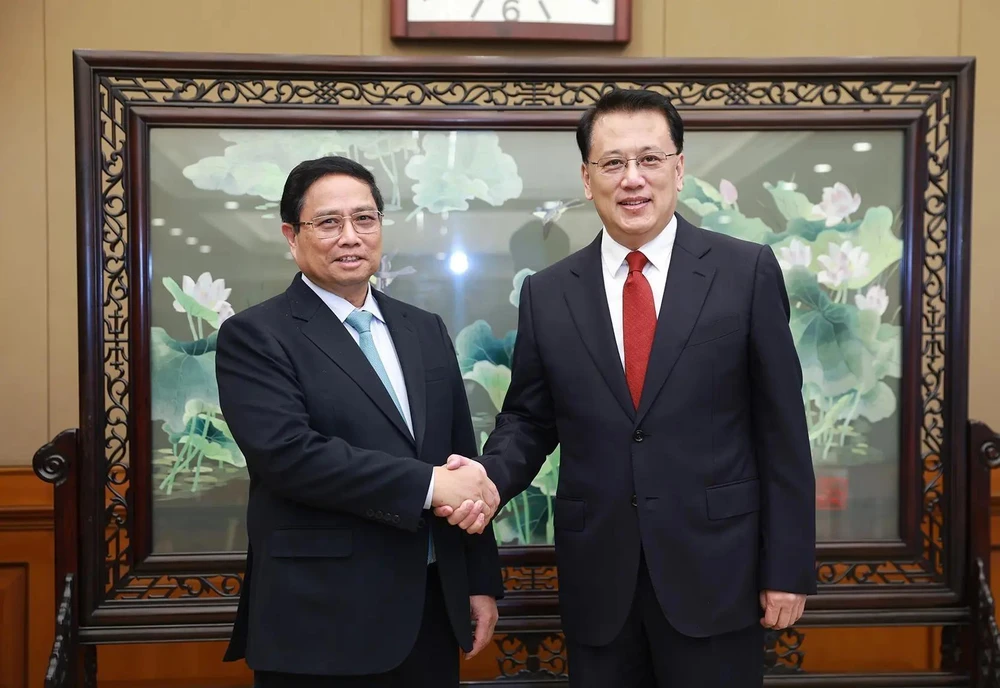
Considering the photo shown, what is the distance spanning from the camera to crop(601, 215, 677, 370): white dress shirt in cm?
170

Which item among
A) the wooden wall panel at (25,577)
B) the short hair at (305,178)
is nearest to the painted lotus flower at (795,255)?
the short hair at (305,178)

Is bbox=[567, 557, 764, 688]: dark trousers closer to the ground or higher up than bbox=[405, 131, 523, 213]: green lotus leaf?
closer to the ground

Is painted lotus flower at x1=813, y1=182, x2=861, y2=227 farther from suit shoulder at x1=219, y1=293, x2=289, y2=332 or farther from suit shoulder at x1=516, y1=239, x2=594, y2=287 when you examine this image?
suit shoulder at x1=219, y1=293, x2=289, y2=332

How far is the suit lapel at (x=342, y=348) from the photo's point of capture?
162 centimetres

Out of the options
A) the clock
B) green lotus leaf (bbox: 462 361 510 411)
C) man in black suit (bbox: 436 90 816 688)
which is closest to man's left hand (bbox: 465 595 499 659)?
man in black suit (bbox: 436 90 816 688)

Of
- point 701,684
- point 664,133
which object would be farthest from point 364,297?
point 701,684

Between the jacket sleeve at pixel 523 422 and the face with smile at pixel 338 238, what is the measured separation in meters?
0.36

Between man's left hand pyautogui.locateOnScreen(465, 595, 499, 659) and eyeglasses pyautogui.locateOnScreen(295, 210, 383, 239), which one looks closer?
eyeglasses pyautogui.locateOnScreen(295, 210, 383, 239)

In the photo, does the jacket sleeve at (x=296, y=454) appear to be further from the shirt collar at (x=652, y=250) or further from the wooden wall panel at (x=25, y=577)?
the wooden wall panel at (x=25, y=577)

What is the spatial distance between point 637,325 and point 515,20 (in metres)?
1.43

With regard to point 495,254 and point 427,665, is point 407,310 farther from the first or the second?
point 427,665

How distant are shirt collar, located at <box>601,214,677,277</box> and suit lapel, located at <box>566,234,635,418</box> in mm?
24

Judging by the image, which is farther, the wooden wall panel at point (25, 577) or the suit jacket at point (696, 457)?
the wooden wall panel at point (25, 577)

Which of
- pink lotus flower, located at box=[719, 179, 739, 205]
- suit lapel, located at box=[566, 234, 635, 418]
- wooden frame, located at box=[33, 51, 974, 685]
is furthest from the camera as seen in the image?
pink lotus flower, located at box=[719, 179, 739, 205]
